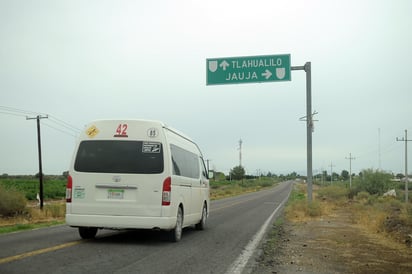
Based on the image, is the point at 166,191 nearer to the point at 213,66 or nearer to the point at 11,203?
the point at 213,66

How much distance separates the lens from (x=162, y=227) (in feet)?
33.8

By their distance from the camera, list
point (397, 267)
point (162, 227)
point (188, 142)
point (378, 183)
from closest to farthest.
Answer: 1. point (397, 267)
2. point (162, 227)
3. point (188, 142)
4. point (378, 183)

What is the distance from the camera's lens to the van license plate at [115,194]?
408 inches

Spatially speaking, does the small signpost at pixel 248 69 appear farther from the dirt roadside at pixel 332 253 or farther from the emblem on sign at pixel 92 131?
the emblem on sign at pixel 92 131

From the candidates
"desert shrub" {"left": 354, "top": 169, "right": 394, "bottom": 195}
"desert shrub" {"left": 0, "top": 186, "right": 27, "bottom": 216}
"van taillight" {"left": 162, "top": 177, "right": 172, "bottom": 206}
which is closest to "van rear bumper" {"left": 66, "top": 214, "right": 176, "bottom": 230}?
"van taillight" {"left": 162, "top": 177, "right": 172, "bottom": 206}

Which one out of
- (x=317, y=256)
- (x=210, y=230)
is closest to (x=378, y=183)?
(x=210, y=230)

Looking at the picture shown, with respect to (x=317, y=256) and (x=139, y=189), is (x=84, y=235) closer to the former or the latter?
(x=139, y=189)

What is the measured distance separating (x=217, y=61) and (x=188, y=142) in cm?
671

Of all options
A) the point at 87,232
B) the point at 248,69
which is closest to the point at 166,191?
the point at 87,232

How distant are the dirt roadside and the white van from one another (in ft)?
8.01

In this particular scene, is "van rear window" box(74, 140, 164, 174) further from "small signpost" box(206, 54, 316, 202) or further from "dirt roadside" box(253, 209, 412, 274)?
"small signpost" box(206, 54, 316, 202)

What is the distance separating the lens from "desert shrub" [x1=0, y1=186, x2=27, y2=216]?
2267 cm

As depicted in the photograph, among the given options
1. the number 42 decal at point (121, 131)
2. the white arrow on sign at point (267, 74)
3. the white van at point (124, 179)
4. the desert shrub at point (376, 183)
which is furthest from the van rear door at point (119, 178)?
the desert shrub at point (376, 183)

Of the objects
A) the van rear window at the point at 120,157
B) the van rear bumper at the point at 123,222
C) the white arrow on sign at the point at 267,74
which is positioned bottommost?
the van rear bumper at the point at 123,222
